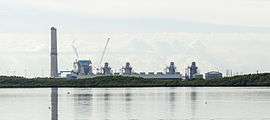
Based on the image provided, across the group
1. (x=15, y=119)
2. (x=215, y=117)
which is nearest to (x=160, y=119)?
(x=215, y=117)

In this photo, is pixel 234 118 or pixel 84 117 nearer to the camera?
pixel 234 118

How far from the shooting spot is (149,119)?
59.0 meters

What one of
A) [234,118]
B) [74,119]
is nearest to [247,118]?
[234,118]

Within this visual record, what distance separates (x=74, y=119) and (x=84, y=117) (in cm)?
323

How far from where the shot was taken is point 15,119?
61.2m

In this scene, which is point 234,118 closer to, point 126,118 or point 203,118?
point 203,118

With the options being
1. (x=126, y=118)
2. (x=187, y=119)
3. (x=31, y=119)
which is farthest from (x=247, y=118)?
(x=31, y=119)

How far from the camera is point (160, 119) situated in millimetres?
59250

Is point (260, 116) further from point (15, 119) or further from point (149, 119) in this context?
point (15, 119)

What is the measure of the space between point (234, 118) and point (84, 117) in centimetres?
1446

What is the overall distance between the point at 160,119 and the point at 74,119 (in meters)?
7.88

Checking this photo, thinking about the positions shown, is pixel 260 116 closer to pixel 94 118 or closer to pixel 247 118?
pixel 247 118

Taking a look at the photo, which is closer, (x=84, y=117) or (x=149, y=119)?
(x=149, y=119)

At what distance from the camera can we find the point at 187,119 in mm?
59156
